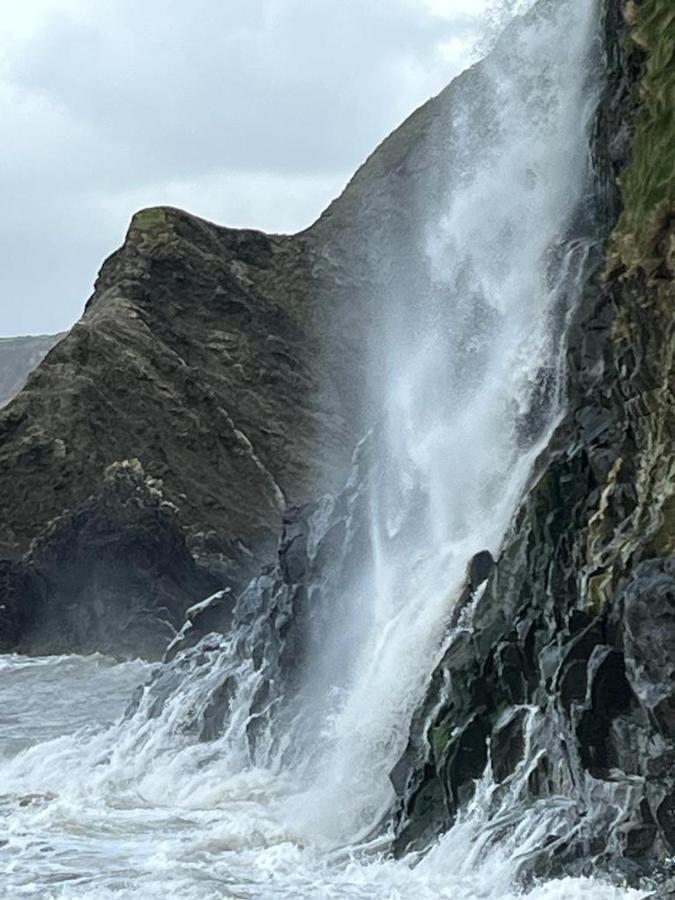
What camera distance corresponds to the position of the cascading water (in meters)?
14.1

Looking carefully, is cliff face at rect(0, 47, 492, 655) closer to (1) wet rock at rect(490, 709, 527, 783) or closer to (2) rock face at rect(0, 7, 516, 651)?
(2) rock face at rect(0, 7, 516, 651)

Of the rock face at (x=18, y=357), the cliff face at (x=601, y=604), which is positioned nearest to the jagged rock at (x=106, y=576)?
the cliff face at (x=601, y=604)

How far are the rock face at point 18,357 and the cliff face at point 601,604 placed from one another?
5906 inches

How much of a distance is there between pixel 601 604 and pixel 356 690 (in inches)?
253

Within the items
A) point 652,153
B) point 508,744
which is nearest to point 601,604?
point 508,744

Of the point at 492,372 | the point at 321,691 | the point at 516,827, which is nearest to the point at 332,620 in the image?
the point at 321,691

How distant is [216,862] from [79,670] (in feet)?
70.2

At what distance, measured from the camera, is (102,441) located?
45719 mm

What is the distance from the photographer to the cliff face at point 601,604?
470 inches

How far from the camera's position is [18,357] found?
178 m

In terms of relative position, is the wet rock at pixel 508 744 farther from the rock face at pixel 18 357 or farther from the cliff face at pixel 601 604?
the rock face at pixel 18 357

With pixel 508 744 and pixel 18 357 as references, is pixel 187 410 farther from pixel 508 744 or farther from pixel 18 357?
pixel 18 357

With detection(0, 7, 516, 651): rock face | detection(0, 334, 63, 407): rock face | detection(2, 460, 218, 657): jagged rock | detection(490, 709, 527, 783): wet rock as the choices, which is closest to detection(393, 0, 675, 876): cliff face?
detection(490, 709, 527, 783): wet rock

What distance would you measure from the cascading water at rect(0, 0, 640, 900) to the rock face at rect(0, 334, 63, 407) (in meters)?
140
